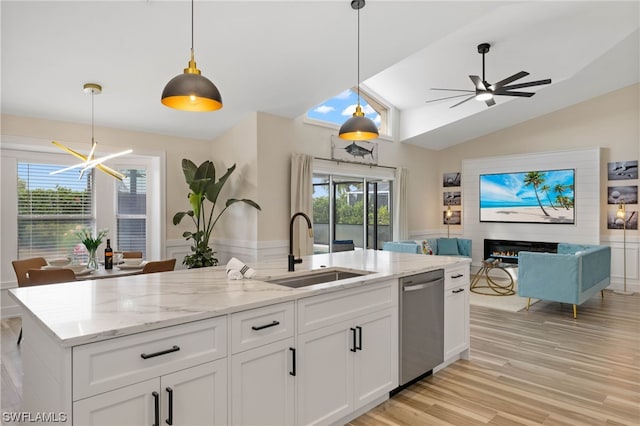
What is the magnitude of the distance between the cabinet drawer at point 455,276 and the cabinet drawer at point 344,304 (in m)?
0.73

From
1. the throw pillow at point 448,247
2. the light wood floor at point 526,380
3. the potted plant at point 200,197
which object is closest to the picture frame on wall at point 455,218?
the throw pillow at point 448,247

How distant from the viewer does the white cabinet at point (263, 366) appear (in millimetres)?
1875

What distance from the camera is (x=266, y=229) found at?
5.64m

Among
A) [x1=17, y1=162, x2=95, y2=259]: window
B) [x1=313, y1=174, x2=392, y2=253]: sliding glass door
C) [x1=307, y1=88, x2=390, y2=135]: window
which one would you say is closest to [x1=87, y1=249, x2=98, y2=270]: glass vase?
[x1=17, y1=162, x2=95, y2=259]: window

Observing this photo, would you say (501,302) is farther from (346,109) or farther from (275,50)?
(275,50)

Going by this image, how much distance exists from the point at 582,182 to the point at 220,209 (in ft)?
21.4

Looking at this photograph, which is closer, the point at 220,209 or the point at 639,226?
the point at 220,209

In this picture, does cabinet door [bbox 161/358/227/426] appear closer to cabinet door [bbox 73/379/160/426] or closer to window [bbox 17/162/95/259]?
cabinet door [bbox 73/379/160/426]

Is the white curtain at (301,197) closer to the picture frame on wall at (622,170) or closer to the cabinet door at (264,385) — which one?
the cabinet door at (264,385)

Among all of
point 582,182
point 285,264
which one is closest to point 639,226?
point 582,182

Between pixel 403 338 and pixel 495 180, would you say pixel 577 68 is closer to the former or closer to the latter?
pixel 495 180

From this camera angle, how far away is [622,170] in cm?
680

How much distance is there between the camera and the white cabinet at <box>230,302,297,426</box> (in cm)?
188

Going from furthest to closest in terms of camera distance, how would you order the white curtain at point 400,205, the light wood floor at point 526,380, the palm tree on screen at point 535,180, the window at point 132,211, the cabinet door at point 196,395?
the white curtain at point 400,205
the palm tree on screen at point 535,180
the window at point 132,211
the light wood floor at point 526,380
the cabinet door at point 196,395
